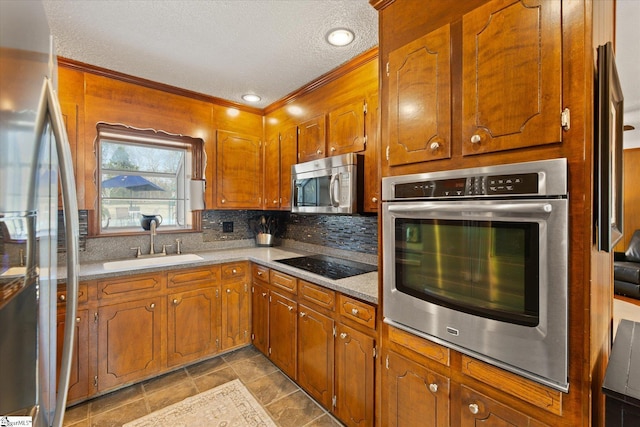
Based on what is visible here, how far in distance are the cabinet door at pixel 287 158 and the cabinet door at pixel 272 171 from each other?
67 millimetres

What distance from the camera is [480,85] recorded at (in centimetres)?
111

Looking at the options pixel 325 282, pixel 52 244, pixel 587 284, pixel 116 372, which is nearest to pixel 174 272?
pixel 116 372

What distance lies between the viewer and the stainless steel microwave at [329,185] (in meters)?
2.09

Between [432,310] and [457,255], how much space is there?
27 centimetres

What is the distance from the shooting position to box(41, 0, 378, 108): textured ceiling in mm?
1609

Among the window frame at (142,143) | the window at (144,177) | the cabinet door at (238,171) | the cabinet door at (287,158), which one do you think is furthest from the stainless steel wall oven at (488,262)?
the window at (144,177)

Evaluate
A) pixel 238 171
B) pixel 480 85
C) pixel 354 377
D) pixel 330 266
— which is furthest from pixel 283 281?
pixel 480 85

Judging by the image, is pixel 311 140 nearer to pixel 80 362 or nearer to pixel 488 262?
pixel 488 262

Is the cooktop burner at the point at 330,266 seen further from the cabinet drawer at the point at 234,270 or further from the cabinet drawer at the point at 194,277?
the cabinet drawer at the point at 194,277

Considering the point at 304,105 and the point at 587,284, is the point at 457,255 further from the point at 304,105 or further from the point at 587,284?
the point at 304,105

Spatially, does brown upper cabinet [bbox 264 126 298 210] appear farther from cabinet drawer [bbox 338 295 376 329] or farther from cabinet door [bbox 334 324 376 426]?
cabinet door [bbox 334 324 376 426]

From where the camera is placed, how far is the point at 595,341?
3.29ft

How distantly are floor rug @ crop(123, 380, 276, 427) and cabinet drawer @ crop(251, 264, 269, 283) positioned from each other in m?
0.87

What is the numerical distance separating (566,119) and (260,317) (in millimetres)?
2587
